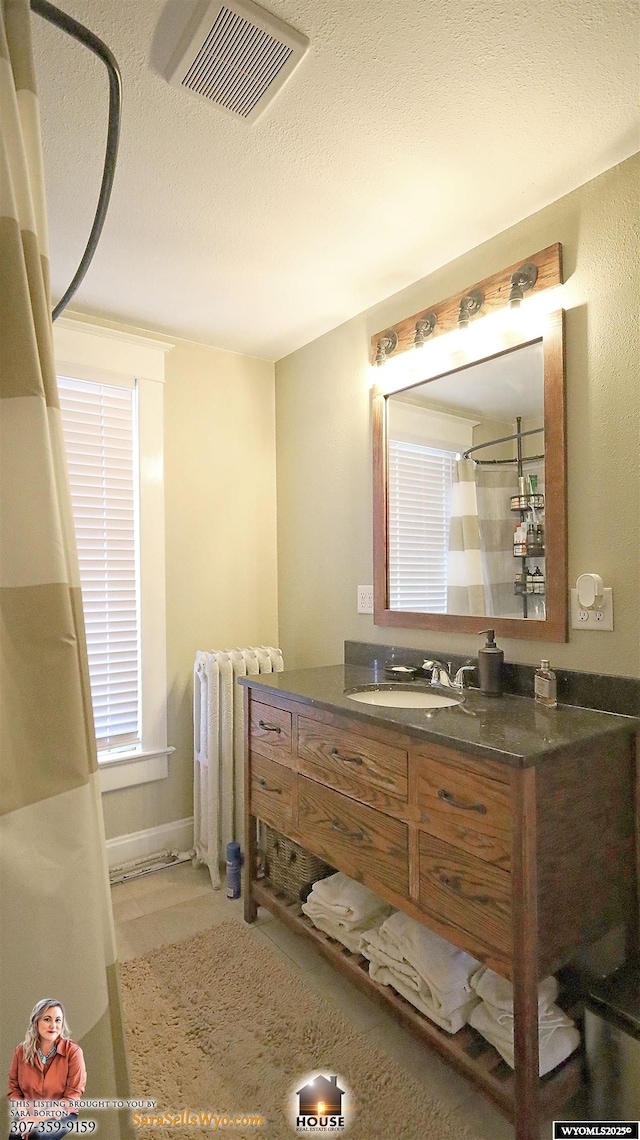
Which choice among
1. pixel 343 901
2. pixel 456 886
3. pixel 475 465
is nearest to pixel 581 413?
pixel 475 465

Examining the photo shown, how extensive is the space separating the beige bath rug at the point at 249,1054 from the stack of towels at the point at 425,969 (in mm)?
170

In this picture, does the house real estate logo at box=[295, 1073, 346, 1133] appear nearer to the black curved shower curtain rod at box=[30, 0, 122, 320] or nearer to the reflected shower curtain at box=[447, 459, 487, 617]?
the reflected shower curtain at box=[447, 459, 487, 617]

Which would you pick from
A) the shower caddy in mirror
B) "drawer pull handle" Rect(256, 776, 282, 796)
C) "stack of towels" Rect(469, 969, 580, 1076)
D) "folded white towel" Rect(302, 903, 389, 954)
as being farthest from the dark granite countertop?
"folded white towel" Rect(302, 903, 389, 954)

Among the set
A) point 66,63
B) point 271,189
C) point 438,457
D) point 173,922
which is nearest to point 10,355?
point 66,63

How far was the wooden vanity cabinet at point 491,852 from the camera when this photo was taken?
117 cm

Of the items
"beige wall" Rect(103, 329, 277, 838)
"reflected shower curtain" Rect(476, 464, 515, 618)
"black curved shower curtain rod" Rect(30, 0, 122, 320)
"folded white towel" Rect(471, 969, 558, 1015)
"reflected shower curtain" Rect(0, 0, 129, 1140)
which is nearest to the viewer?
"reflected shower curtain" Rect(0, 0, 129, 1140)

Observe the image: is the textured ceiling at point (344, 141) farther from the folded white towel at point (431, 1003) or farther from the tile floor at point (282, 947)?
the tile floor at point (282, 947)

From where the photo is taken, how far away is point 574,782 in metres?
1.28

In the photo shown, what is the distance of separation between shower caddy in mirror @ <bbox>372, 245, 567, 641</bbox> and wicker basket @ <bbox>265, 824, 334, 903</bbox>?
87cm

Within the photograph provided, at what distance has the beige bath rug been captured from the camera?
1309 millimetres

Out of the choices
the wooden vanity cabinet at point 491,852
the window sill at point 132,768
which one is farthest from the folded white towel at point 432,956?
the window sill at point 132,768

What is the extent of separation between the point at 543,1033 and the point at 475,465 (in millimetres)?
1536

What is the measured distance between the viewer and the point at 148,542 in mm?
2549

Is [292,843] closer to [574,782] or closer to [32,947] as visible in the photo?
[574,782]
